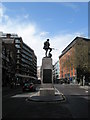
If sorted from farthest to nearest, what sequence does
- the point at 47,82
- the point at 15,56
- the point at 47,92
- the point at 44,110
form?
the point at 15,56
the point at 47,82
the point at 47,92
the point at 44,110

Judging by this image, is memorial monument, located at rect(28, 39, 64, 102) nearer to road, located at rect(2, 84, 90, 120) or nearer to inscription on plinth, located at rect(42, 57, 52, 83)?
inscription on plinth, located at rect(42, 57, 52, 83)

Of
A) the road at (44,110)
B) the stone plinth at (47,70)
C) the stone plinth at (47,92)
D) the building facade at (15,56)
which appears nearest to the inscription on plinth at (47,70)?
the stone plinth at (47,70)

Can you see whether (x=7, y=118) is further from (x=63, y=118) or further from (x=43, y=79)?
(x=43, y=79)

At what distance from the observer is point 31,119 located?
9.61 metres

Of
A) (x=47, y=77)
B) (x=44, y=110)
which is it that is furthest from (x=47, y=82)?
(x=44, y=110)

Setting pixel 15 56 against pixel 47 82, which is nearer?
pixel 47 82

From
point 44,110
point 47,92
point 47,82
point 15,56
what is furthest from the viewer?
point 15,56

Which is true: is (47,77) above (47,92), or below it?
above

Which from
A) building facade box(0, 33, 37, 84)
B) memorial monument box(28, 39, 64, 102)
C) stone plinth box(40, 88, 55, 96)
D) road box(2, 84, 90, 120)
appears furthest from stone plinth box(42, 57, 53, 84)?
building facade box(0, 33, 37, 84)

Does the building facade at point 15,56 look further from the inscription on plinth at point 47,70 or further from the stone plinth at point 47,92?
the stone plinth at point 47,92

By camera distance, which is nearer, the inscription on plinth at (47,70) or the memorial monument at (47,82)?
the memorial monument at (47,82)

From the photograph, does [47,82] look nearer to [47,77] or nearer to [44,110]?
[47,77]

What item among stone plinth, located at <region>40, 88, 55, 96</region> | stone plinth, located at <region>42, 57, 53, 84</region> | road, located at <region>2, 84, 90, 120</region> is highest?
stone plinth, located at <region>42, 57, 53, 84</region>

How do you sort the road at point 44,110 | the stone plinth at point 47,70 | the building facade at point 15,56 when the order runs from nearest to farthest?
the road at point 44,110
the stone plinth at point 47,70
the building facade at point 15,56
